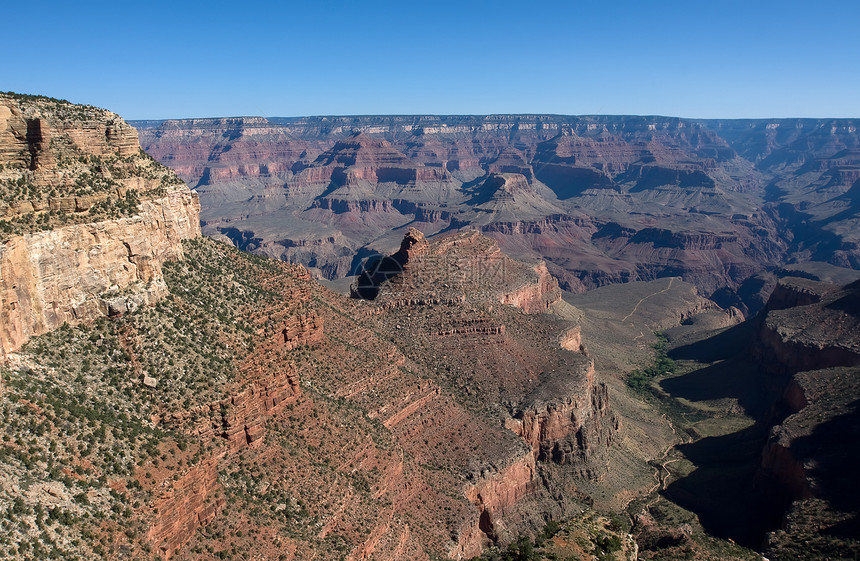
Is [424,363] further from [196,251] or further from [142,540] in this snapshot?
[142,540]

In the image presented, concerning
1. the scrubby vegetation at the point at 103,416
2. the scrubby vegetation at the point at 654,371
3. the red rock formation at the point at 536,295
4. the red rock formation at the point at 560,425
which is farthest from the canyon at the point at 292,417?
the scrubby vegetation at the point at 654,371

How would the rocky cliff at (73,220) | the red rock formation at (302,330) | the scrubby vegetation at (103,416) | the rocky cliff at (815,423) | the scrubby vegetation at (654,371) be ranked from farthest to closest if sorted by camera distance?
the scrubby vegetation at (654,371), the rocky cliff at (815,423), the red rock formation at (302,330), the rocky cliff at (73,220), the scrubby vegetation at (103,416)

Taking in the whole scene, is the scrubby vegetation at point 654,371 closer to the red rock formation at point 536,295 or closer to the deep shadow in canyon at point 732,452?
the deep shadow in canyon at point 732,452

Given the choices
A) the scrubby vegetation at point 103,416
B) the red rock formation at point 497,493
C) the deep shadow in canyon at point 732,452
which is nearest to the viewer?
the scrubby vegetation at point 103,416

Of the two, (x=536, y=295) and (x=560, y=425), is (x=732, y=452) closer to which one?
(x=560, y=425)

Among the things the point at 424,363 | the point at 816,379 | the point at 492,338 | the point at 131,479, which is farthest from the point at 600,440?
the point at 131,479

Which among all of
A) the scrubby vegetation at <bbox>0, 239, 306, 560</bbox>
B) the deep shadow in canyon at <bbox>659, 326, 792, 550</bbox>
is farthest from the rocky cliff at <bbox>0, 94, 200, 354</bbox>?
the deep shadow in canyon at <bbox>659, 326, 792, 550</bbox>

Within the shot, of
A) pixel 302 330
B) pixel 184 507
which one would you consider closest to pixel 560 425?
pixel 302 330

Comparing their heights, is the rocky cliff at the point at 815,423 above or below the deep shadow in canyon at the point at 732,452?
above
